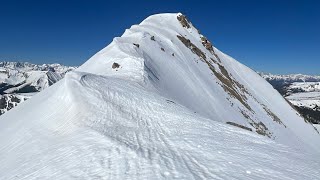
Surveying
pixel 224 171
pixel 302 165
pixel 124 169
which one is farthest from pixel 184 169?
pixel 302 165

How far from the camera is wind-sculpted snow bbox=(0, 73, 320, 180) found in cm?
1095

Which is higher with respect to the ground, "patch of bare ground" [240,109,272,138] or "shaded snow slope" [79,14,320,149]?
"shaded snow slope" [79,14,320,149]

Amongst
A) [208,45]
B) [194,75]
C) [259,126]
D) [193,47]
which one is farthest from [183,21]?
[259,126]

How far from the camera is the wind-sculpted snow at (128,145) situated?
35.9 ft

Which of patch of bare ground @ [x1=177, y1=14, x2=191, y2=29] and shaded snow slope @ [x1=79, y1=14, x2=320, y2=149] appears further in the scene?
patch of bare ground @ [x1=177, y1=14, x2=191, y2=29]

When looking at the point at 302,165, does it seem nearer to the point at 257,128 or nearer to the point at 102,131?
the point at 102,131

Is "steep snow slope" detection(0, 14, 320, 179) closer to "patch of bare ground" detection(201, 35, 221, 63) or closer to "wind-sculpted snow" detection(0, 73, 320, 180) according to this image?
"wind-sculpted snow" detection(0, 73, 320, 180)

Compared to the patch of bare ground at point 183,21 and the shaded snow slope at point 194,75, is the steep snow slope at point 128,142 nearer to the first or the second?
the shaded snow slope at point 194,75

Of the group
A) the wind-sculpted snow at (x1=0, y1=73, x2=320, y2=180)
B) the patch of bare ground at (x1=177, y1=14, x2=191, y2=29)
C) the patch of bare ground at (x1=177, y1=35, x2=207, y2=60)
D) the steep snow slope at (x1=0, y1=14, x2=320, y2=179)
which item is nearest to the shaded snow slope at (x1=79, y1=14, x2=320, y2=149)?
the patch of bare ground at (x1=177, y1=35, x2=207, y2=60)

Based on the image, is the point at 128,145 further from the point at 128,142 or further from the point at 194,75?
the point at 194,75

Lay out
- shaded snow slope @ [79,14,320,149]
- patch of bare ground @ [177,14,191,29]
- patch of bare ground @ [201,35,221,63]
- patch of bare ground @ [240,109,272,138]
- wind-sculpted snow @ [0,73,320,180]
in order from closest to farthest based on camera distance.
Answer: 1. wind-sculpted snow @ [0,73,320,180]
2. shaded snow slope @ [79,14,320,149]
3. patch of bare ground @ [240,109,272,138]
4. patch of bare ground @ [201,35,221,63]
5. patch of bare ground @ [177,14,191,29]

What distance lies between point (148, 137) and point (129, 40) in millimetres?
35935

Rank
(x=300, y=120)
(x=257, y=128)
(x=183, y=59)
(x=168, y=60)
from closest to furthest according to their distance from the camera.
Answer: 1. (x=257, y=128)
2. (x=168, y=60)
3. (x=183, y=59)
4. (x=300, y=120)

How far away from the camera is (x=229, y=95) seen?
51.2 meters
